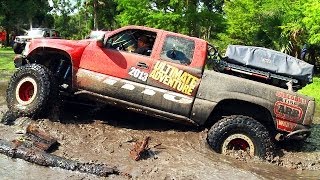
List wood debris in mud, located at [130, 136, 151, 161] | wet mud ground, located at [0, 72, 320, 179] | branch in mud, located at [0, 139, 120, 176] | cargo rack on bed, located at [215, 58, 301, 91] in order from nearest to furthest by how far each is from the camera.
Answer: branch in mud, located at [0, 139, 120, 176] < wet mud ground, located at [0, 72, 320, 179] < wood debris in mud, located at [130, 136, 151, 161] < cargo rack on bed, located at [215, 58, 301, 91]

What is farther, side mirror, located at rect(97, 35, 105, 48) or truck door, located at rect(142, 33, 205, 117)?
side mirror, located at rect(97, 35, 105, 48)

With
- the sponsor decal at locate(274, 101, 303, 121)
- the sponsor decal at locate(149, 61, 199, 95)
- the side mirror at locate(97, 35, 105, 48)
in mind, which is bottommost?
the sponsor decal at locate(274, 101, 303, 121)

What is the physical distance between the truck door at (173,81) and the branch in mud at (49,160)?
1800 millimetres

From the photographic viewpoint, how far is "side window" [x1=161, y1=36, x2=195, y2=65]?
→ 25.1 ft

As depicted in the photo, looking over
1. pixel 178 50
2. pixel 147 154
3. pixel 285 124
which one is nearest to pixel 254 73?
pixel 285 124

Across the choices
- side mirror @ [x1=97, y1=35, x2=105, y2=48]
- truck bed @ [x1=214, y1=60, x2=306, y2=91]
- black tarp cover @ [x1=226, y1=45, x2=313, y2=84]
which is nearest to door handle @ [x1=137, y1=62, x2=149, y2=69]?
side mirror @ [x1=97, y1=35, x2=105, y2=48]

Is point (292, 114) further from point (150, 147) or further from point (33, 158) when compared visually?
point (33, 158)

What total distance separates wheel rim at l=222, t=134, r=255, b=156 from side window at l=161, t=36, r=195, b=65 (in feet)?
4.89

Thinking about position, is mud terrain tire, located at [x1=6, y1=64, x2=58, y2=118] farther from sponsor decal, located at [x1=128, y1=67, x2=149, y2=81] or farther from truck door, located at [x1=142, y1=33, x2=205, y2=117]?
truck door, located at [x1=142, y1=33, x2=205, y2=117]

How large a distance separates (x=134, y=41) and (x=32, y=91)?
2.07m

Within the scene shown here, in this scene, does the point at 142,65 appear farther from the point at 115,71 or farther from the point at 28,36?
the point at 28,36

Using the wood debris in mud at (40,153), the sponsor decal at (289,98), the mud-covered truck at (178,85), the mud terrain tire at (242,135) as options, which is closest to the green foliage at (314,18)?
the mud-covered truck at (178,85)

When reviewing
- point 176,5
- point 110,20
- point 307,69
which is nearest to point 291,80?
point 307,69

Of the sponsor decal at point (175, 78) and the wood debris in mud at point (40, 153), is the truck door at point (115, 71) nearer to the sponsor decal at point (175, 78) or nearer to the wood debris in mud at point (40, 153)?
the sponsor decal at point (175, 78)
